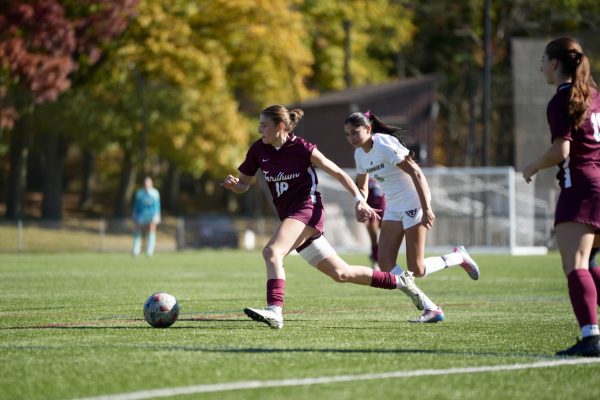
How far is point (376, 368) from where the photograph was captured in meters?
7.09

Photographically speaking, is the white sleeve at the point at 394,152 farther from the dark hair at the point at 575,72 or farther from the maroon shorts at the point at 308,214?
the dark hair at the point at 575,72

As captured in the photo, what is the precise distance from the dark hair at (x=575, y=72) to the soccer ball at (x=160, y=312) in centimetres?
406

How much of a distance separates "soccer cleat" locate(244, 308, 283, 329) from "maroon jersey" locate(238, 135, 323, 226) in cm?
90

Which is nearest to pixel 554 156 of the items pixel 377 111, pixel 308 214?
pixel 308 214

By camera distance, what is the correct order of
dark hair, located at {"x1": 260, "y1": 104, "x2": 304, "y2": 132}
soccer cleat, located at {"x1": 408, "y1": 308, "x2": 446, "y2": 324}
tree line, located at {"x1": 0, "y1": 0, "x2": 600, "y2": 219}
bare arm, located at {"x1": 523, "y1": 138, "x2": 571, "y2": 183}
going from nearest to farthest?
bare arm, located at {"x1": 523, "y1": 138, "x2": 571, "y2": 183}, dark hair, located at {"x1": 260, "y1": 104, "x2": 304, "y2": 132}, soccer cleat, located at {"x1": 408, "y1": 308, "x2": 446, "y2": 324}, tree line, located at {"x1": 0, "y1": 0, "x2": 600, "y2": 219}

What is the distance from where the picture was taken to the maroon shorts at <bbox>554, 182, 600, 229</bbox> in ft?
24.9

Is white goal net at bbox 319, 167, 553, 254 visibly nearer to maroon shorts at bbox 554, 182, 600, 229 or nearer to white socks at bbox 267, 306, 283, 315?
white socks at bbox 267, 306, 283, 315

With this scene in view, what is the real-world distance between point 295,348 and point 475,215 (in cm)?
2692

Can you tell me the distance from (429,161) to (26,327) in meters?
38.6

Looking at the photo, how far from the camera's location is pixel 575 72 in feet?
25.4

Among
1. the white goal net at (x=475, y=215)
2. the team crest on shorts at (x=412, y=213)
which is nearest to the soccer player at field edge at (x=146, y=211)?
the white goal net at (x=475, y=215)

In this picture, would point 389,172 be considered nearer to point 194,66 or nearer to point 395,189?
point 395,189

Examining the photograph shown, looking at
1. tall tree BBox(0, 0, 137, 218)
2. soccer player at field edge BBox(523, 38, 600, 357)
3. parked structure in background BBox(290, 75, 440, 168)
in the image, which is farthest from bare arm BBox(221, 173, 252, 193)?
parked structure in background BBox(290, 75, 440, 168)

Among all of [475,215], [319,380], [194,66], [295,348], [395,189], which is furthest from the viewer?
[194,66]
